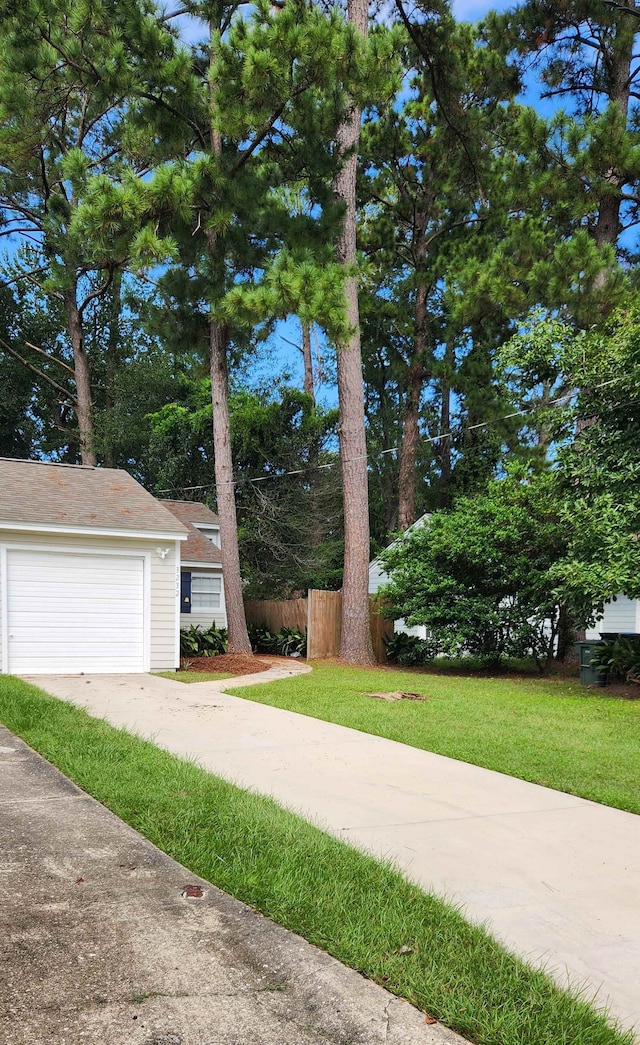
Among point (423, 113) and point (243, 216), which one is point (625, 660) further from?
point (423, 113)

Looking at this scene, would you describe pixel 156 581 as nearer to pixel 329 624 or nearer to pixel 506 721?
pixel 329 624

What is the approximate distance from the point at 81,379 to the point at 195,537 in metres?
8.66

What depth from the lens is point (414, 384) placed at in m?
24.0

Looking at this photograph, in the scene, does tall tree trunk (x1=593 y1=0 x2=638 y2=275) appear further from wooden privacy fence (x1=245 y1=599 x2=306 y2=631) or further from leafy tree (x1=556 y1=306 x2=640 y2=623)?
wooden privacy fence (x1=245 y1=599 x2=306 y2=631)

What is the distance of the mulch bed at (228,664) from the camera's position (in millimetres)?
14664

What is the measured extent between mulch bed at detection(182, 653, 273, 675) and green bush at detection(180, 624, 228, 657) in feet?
1.28

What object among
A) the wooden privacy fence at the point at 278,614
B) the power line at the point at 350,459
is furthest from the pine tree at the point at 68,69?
the wooden privacy fence at the point at 278,614

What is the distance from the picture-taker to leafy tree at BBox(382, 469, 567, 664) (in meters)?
14.9

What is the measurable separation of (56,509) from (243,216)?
24.3 ft

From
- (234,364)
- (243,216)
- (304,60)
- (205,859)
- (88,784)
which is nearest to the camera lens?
(205,859)

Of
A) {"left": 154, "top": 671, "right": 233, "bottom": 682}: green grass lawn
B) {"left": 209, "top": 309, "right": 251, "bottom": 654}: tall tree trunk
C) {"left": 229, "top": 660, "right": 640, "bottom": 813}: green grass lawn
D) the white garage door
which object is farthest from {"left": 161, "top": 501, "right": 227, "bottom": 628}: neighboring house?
{"left": 229, "top": 660, "right": 640, "bottom": 813}: green grass lawn

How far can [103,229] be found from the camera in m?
14.3

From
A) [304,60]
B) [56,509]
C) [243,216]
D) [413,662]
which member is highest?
[304,60]

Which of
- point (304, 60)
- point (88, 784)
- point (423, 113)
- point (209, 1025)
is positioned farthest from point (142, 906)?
point (423, 113)
